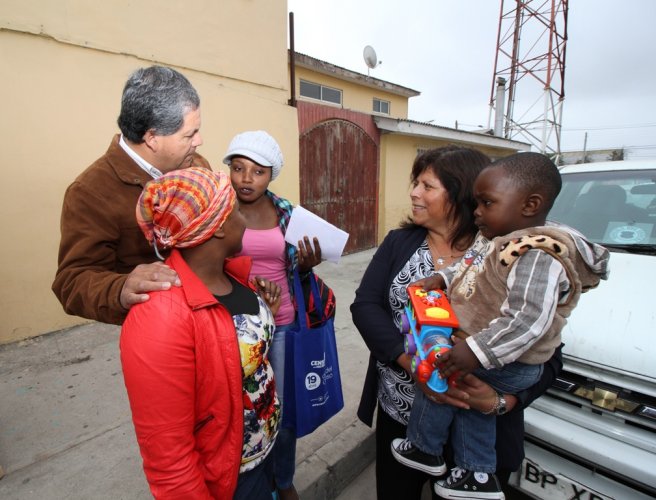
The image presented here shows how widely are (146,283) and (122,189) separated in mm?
525

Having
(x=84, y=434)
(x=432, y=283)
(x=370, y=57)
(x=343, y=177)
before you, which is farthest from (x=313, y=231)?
(x=370, y=57)

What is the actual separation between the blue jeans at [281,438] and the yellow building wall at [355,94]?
319 inches

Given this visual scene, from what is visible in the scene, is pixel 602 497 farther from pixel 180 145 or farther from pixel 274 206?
pixel 180 145

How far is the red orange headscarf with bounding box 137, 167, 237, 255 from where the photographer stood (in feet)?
3.35

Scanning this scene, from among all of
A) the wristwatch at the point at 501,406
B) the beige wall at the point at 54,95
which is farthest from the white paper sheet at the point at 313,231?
the beige wall at the point at 54,95

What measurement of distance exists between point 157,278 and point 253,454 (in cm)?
74

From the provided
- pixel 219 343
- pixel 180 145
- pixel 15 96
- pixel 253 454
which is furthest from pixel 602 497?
pixel 15 96

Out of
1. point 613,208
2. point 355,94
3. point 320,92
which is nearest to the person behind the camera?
point 613,208

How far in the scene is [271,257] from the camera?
1.90 meters

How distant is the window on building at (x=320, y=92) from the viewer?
956 cm

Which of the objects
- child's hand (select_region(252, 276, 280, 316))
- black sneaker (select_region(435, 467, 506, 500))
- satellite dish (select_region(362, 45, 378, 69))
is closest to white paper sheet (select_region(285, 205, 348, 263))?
child's hand (select_region(252, 276, 280, 316))

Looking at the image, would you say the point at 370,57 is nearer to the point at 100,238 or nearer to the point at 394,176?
the point at 394,176

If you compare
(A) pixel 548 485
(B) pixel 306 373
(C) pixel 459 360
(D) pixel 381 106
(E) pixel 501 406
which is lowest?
(A) pixel 548 485

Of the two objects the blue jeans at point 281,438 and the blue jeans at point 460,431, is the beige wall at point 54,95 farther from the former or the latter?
the blue jeans at point 460,431
